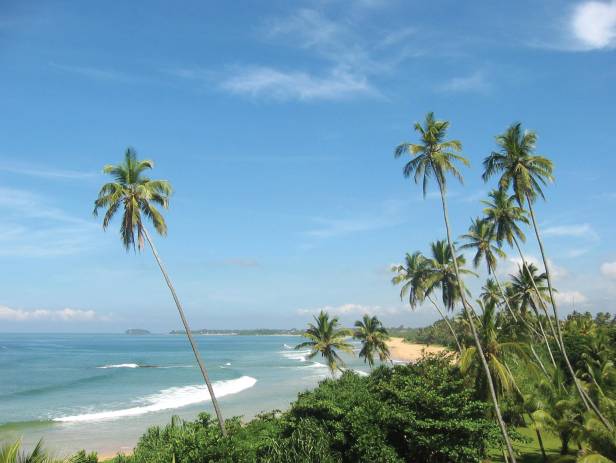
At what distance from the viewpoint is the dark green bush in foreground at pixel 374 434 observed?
15.0 metres

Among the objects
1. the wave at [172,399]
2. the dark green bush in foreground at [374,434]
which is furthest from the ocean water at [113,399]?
the dark green bush in foreground at [374,434]

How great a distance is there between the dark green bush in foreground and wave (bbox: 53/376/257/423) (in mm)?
23237

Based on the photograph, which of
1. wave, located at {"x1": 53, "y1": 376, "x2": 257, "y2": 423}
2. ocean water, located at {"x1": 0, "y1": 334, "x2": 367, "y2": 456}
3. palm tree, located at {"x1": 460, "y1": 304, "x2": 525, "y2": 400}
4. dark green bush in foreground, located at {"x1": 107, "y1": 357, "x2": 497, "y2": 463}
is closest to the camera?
dark green bush in foreground, located at {"x1": 107, "y1": 357, "x2": 497, "y2": 463}

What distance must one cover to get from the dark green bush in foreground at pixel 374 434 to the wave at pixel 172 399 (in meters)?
23.2

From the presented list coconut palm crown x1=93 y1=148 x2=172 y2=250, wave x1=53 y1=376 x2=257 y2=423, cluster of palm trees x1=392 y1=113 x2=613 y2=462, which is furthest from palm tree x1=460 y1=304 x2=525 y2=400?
wave x1=53 y1=376 x2=257 y2=423

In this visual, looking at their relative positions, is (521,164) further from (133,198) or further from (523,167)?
(133,198)

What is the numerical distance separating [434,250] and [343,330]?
978 cm

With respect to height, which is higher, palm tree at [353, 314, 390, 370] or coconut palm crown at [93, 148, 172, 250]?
coconut palm crown at [93, 148, 172, 250]

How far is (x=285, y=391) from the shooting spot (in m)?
54.3

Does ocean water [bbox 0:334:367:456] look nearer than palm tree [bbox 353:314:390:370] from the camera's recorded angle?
Yes

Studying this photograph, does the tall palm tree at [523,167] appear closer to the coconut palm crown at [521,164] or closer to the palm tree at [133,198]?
the coconut palm crown at [521,164]

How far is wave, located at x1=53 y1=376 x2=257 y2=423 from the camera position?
129ft

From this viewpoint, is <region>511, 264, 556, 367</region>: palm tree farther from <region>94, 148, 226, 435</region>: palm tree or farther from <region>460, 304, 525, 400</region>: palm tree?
<region>94, 148, 226, 435</region>: palm tree

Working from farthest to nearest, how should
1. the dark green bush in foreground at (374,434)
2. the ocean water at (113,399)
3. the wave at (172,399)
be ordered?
the wave at (172,399)
the ocean water at (113,399)
the dark green bush in foreground at (374,434)
